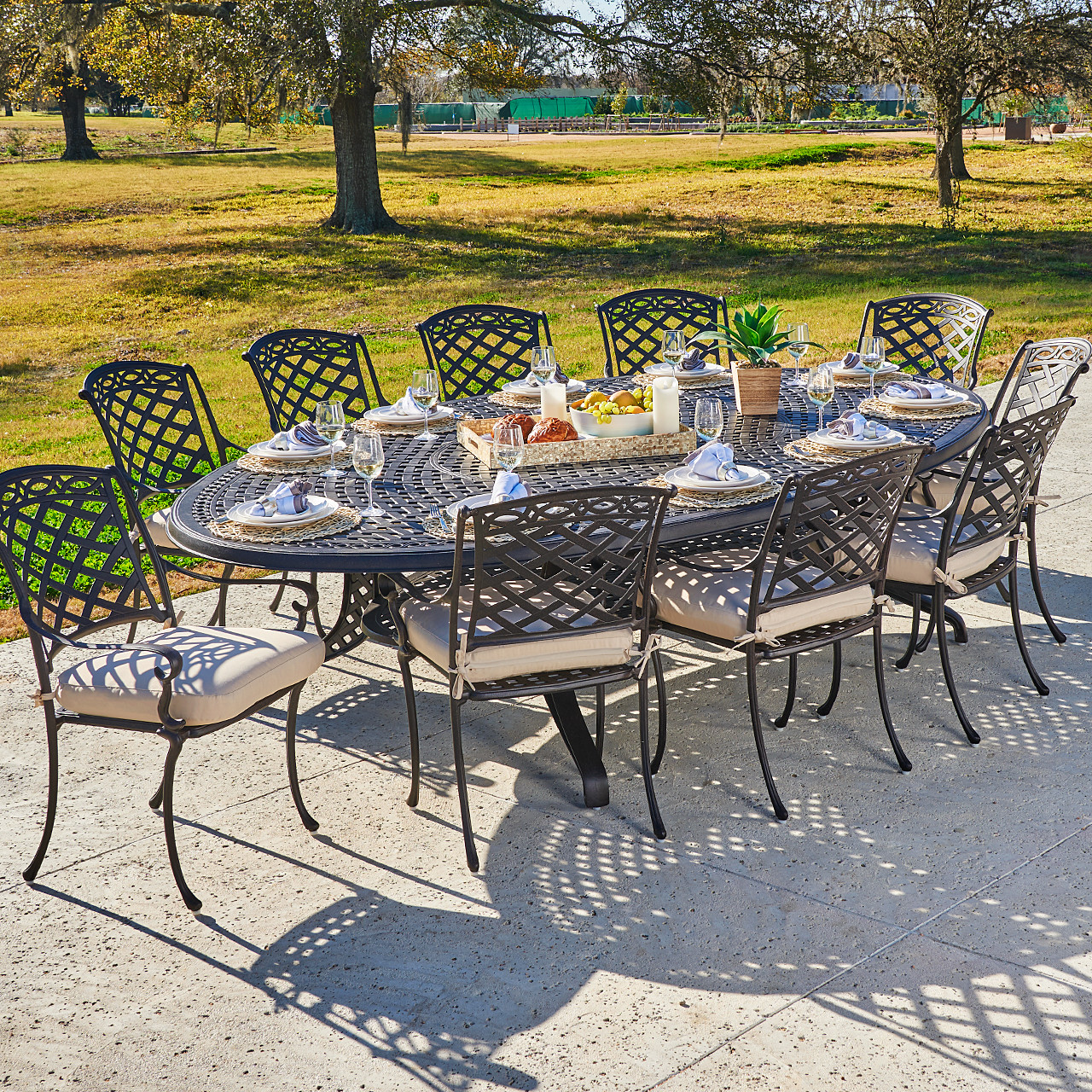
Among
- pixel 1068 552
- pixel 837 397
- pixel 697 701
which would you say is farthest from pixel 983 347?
pixel 697 701

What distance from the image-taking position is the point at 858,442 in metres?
4.06

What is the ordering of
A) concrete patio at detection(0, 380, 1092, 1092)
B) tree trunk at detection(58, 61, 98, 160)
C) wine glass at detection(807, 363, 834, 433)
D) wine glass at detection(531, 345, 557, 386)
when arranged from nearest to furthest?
1. concrete patio at detection(0, 380, 1092, 1092)
2. wine glass at detection(807, 363, 834, 433)
3. wine glass at detection(531, 345, 557, 386)
4. tree trunk at detection(58, 61, 98, 160)

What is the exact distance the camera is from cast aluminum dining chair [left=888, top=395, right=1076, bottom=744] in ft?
12.4

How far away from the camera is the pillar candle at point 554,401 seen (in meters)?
4.25

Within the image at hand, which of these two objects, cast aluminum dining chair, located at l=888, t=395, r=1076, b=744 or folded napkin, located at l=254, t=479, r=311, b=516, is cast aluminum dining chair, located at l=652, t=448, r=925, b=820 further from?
folded napkin, located at l=254, t=479, r=311, b=516

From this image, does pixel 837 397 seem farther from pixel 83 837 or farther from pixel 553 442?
pixel 83 837

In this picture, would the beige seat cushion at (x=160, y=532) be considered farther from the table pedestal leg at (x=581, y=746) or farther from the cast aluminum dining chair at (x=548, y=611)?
the table pedestal leg at (x=581, y=746)

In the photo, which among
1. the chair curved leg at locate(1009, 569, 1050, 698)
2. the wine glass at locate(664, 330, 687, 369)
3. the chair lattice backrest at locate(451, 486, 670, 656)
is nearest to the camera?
the chair lattice backrest at locate(451, 486, 670, 656)

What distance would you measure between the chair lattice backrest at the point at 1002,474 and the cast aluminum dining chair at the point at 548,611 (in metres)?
1.11

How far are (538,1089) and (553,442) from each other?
7.16 feet

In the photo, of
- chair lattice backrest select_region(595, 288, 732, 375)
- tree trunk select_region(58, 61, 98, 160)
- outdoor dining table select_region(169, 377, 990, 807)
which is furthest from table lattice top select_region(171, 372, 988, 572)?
tree trunk select_region(58, 61, 98, 160)

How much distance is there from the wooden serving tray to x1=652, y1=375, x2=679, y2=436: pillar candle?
0.03 meters

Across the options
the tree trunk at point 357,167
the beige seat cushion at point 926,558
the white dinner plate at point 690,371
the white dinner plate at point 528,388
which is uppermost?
the tree trunk at point 357,167

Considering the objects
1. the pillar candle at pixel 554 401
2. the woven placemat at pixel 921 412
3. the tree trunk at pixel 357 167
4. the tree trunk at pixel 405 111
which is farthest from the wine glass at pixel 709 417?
the tree trunk at pixel 357 167
